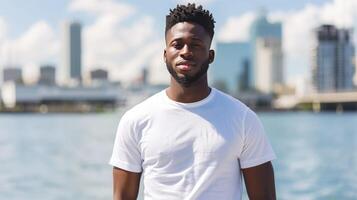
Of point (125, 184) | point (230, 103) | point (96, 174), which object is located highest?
point (230, 103)

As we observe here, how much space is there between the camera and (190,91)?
2293 millimetres

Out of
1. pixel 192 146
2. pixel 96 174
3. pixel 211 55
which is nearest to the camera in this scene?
pixel 192 146

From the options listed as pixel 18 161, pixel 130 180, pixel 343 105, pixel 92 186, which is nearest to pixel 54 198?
pixel 92 186

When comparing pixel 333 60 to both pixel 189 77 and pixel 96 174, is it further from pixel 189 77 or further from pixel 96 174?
pixel 189 77

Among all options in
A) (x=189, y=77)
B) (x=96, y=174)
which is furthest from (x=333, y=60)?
(x=189, y=77)

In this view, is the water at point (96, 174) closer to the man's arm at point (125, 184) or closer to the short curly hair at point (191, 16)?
the man's arm at point (125, 184)

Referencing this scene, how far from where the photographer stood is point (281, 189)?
18719 millimetres

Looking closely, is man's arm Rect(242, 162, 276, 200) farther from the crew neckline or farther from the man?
the crew neckline

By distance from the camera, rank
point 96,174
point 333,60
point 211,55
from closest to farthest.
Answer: point 211,55 → point 96,174 → point 333,60

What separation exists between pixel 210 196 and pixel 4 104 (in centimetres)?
16683

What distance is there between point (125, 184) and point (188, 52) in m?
0.48

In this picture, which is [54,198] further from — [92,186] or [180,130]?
[180,130]

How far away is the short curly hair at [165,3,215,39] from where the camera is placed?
7.46 feet

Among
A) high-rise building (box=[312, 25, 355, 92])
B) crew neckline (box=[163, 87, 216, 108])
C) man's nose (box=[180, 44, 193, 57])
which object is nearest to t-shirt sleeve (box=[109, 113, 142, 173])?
crew neckline (box=[163, 87, 216, 108])
